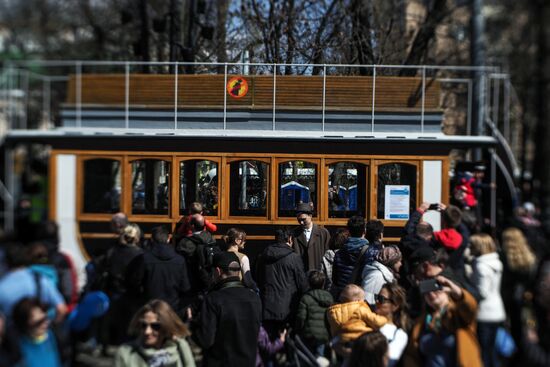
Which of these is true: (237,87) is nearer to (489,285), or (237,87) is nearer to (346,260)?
(346,260)

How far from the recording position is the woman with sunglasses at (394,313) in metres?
6.50

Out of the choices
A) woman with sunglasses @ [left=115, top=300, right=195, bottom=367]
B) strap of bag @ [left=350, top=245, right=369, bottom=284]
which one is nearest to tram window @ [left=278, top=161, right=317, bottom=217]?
strap of bag @ [left=350, top=245, right=369, bottom=284]

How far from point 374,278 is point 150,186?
6.63 feet

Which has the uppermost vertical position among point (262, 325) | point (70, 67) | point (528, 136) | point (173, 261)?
point (70, 67)

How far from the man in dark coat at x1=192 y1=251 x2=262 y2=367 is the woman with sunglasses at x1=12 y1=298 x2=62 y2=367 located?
1.86 meters

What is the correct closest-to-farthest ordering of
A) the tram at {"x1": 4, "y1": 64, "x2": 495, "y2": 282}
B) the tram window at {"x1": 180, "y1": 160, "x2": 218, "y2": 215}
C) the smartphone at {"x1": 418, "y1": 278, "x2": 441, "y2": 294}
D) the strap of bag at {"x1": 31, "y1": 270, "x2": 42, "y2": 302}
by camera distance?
the strap of bag at {"x1": 31, "y1": 270, "x2": 42, "y2": 302} < the smartphone at {"x1": 418, "y1": 278, "x2": 441, "y2": 294} < the tram at {"x1": 4, "y1": 64, "x2": 495, "y2": 282} < the tram window at {"x1": 180, "y1": 160, "x2": 218, "y2": 215}

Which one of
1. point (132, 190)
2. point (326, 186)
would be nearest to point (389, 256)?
point (326, 186)

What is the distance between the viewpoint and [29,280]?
17.2ft

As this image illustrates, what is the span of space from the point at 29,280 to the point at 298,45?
5855mm

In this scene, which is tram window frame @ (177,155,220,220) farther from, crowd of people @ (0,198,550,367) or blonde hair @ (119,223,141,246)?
blonde hair @ (119,223,141,246)

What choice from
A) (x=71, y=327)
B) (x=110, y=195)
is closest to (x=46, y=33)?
(x=110, y=195)

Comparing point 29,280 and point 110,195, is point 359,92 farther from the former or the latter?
point 29,280

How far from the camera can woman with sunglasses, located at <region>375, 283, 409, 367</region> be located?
6.50 metres

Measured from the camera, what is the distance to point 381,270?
747cm
